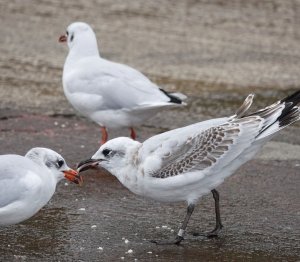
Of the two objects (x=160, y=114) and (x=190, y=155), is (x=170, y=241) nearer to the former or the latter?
(x=190, y=155)

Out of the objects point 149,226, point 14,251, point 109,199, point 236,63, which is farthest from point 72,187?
point 236,63

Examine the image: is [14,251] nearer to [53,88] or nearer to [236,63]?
[53,88]

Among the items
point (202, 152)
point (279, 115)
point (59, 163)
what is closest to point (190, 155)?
point (202, 152)

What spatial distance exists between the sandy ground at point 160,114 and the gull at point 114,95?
40 centimetres

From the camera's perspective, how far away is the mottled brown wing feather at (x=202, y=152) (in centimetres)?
639

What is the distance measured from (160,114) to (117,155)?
11.9 feet

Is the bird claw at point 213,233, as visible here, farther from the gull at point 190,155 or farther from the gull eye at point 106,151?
the gull eye at point 106,151

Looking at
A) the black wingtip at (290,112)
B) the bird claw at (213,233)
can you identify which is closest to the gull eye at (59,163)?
the bird claw at (213,233)

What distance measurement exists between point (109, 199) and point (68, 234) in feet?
3.10

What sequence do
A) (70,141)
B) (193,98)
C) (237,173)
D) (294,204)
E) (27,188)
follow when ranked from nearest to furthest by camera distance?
(27,188), (294,204), (237,173), (70,141), (193,98)

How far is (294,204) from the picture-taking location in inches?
287

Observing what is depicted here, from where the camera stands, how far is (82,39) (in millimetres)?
9438

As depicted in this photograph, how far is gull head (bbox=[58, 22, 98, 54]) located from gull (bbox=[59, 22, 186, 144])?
445 millimetres

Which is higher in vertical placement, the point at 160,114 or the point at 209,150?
the point at 209,150
